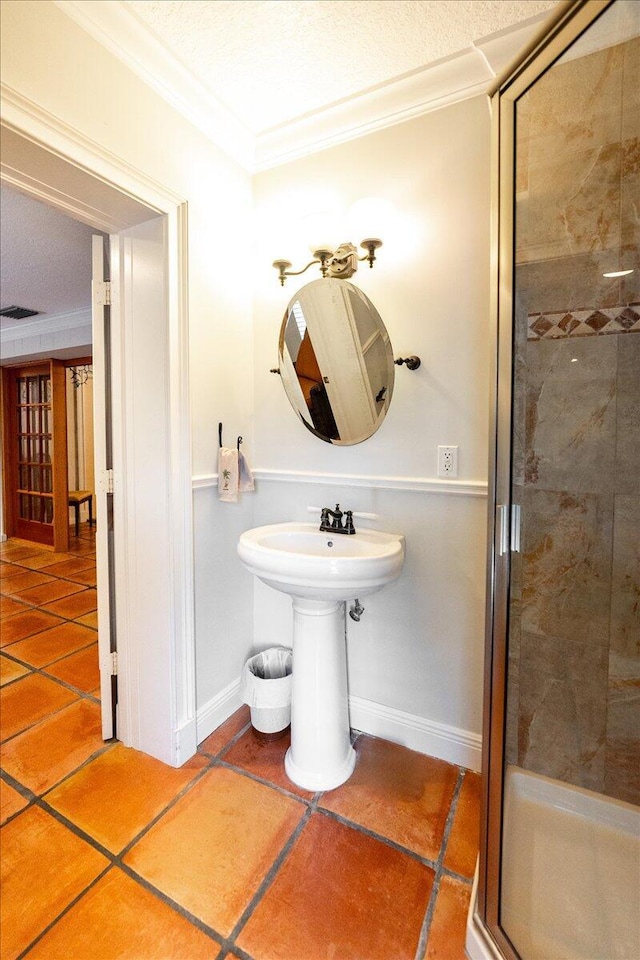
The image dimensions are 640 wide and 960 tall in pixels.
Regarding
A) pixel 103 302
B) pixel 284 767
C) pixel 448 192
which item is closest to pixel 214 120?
pixel 103 302

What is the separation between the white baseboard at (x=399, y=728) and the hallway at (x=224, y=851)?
0.14 ft

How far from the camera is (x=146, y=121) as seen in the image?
136 centimetres

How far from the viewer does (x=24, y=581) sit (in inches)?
145

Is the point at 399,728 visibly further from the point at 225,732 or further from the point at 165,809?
the point at 165,809

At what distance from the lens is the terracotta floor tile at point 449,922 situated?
3.36 feet

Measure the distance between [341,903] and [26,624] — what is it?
2630 mm

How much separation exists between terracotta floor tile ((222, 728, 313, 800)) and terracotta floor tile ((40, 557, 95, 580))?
2797mm

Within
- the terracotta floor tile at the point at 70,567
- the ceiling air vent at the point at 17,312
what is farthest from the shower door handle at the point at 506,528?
the ceiling air vent at the point at 17,312

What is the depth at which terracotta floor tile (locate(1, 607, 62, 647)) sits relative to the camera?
8.70 feet

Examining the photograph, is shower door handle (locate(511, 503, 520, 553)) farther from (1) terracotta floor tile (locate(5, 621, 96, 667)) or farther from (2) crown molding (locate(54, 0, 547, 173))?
(1) terracotta floor tile (locate(5, 621, 96, 667))

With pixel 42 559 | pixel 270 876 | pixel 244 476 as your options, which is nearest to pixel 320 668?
pixel 270 876

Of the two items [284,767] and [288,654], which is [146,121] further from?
[284,767]

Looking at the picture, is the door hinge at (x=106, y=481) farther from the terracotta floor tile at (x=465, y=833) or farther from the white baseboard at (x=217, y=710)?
the terracotta floor tile at (x=465, y=833)

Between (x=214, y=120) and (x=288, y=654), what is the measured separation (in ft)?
7.06
